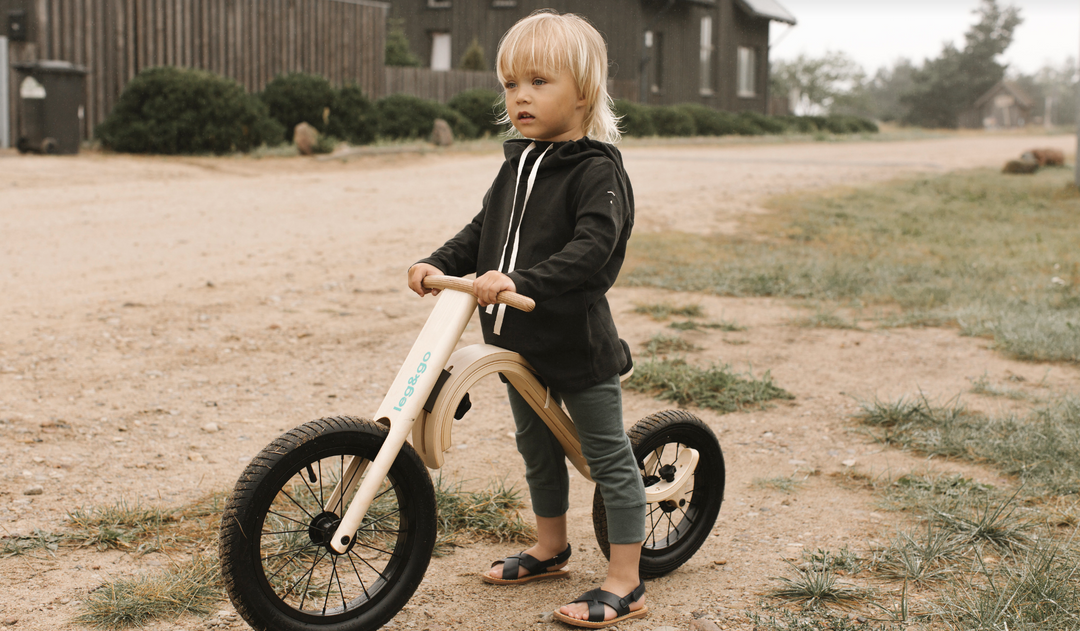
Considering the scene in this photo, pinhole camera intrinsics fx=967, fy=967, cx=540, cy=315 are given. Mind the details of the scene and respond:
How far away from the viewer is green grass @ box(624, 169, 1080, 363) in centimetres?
600

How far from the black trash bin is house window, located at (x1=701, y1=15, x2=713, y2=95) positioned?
23.1 metres

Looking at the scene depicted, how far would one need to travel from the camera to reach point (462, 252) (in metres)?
2.52

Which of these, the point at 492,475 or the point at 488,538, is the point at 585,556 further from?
the point at 492,475

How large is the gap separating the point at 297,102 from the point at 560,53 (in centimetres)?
1525

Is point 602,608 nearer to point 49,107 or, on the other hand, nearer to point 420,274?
point 420,274

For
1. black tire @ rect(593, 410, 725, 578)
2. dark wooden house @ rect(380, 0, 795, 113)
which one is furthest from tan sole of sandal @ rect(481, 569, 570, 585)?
dark wooden house @ rect(380, 0, 795, 113)

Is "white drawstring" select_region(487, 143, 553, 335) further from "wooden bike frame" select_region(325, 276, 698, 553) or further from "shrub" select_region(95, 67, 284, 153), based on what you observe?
"shrub" select_region(95, 67, 284, 153)

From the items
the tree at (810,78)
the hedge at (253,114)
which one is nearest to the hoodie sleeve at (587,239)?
the hedge at (253,114)

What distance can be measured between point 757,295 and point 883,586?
14.1 feet

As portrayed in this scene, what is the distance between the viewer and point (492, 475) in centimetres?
353

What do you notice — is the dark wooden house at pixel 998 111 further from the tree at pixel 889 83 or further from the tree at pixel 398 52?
the tree at pixel 398 52

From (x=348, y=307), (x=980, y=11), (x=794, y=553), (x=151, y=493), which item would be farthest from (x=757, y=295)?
(x=980, y=11)

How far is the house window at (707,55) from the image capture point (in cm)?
3250

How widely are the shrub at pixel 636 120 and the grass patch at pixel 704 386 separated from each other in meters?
19.8
